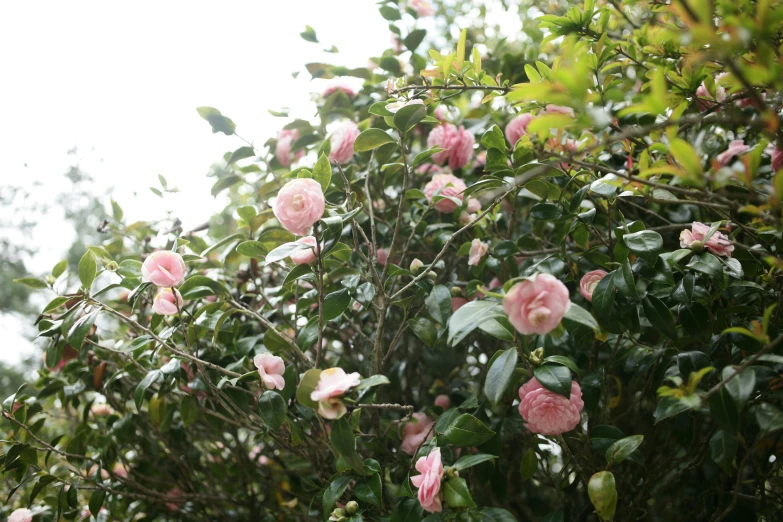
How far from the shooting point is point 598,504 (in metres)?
0.65

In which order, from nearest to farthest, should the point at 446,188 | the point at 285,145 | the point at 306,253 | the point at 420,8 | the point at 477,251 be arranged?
1. the point at 306,253
2. the point at 477,251
3. the point at 446,188
4. the point at 285,145
5. the point at 420,8

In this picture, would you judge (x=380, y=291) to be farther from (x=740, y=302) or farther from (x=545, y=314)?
(x=740, y=302)

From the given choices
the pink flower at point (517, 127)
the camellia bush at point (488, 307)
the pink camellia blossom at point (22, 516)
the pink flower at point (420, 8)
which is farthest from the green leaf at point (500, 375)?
the pink flower at point (420, 8)

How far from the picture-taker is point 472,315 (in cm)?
57

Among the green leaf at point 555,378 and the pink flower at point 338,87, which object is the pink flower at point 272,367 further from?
the pink flower at point 338,87

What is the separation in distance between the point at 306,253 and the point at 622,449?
0.50 metres

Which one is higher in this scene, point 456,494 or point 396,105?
point 396,105

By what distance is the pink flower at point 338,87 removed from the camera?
1.26 meters

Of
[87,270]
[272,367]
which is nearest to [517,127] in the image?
[272,367]

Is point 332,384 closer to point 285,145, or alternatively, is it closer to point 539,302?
point 539,302

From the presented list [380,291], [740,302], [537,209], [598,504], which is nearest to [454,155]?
[537,209]

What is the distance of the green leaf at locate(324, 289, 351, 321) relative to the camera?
0.77 m

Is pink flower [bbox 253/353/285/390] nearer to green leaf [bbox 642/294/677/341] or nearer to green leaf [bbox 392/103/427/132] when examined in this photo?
green leaf [bbox 392/103/427/132]

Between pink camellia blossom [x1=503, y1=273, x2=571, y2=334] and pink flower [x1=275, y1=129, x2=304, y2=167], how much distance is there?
2.67ft
